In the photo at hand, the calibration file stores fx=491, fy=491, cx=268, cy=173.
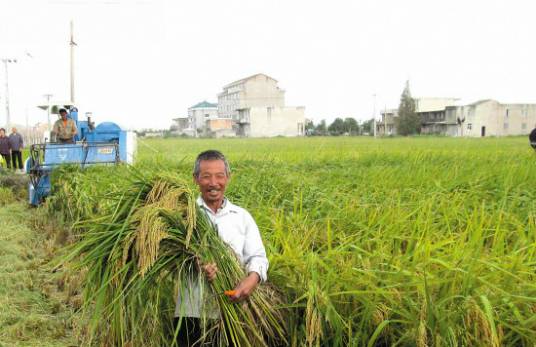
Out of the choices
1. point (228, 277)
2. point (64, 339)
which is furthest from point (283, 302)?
point (64, 339)

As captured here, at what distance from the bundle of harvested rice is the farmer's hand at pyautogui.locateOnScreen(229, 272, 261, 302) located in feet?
0.22

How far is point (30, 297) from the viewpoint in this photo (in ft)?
11.8

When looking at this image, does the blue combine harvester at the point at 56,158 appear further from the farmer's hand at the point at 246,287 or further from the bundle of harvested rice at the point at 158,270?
the farmer's hand at the point at 246,287

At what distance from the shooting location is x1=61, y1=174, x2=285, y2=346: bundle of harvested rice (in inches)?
80.5

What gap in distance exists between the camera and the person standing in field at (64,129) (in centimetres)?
854

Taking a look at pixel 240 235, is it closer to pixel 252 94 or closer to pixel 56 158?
pixel 56 158

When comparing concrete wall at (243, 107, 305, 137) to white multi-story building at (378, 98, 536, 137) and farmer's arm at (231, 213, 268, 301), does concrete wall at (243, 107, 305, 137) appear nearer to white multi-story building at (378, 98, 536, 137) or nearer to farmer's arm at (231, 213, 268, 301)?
white multi-story building at (378, 98, 536, 137)

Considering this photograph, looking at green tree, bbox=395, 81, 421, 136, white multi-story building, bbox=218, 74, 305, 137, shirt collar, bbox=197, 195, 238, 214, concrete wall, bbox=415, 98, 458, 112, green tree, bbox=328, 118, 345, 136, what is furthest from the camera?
concrete wall, bbox=415, 98, 458, 112

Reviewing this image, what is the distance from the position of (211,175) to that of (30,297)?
2232 millimetres

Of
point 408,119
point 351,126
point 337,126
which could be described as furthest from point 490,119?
point 337,126

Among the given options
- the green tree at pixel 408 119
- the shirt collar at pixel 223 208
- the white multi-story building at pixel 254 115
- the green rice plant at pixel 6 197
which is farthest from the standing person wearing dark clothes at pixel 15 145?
the green tree at pixel 408 119

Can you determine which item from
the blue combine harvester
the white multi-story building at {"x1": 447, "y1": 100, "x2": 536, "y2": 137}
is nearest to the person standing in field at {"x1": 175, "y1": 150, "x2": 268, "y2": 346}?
the blue combine harvester

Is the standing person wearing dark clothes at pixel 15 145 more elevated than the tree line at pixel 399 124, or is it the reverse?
the tree line at pixel 399 124

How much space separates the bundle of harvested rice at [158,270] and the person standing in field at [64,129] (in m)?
6.93
